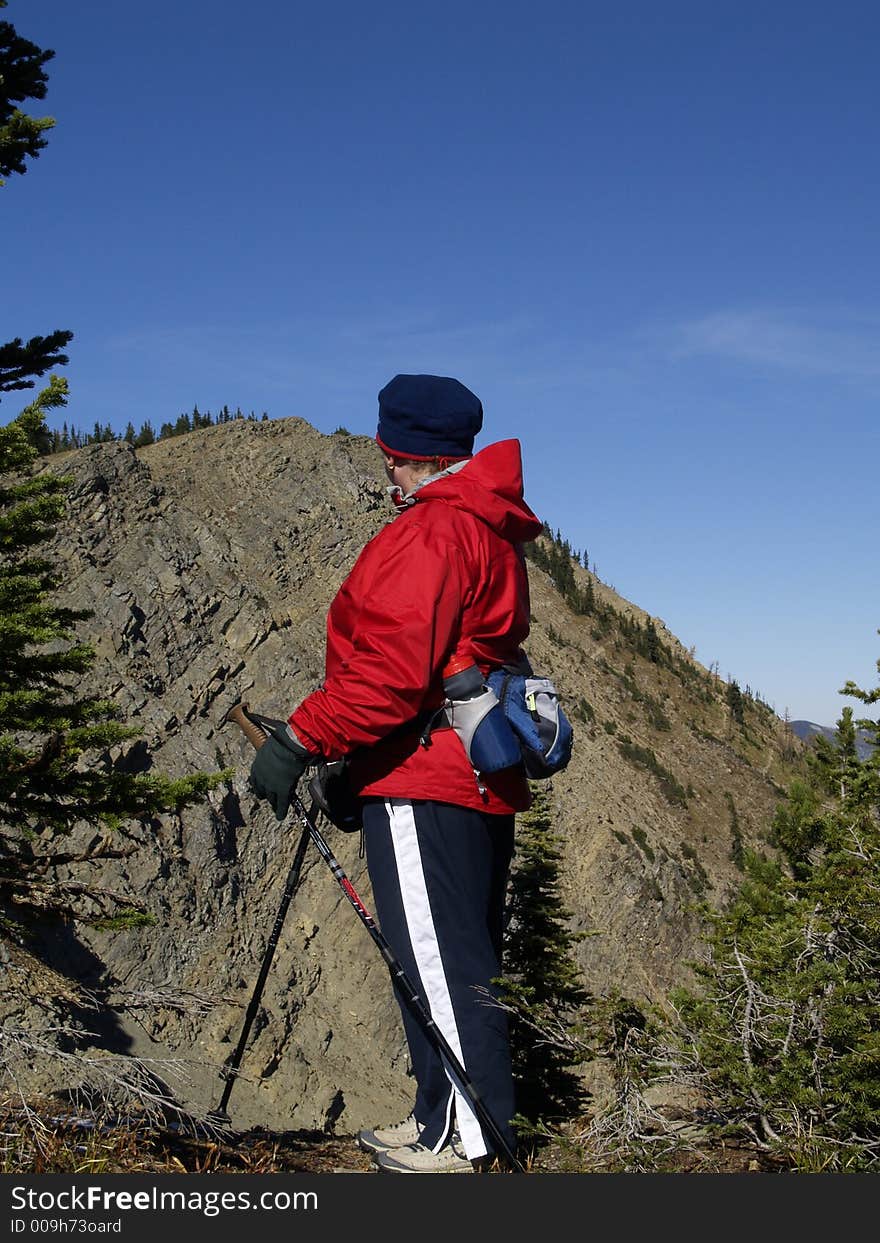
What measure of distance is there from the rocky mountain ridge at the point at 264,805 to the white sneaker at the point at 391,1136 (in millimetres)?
13136

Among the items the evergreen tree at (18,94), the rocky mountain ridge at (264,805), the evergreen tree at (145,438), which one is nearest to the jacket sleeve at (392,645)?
the evergreen tree at (18,94)

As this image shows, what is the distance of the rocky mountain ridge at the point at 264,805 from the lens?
904 inches

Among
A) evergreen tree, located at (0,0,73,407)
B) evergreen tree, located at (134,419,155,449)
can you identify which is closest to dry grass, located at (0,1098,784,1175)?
evergreen tree, located at (0,0,73,407)

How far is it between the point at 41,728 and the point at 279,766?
3.86 m

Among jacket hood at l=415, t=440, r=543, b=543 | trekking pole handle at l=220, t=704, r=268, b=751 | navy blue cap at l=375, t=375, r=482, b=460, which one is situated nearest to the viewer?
jacket hood at l=415, t=440, r=543, b=543

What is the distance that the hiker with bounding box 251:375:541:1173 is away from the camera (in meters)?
3.32

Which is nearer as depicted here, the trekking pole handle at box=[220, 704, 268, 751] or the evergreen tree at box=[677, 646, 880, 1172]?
the evergreen tree at box=[677, 646, 880, 1172]

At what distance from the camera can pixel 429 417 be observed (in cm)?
373

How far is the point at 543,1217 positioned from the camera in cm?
270

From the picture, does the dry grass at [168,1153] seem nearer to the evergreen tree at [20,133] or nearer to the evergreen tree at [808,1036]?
the evergreen tree at [808,1036]

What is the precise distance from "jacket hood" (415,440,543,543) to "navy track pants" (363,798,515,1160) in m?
1.13

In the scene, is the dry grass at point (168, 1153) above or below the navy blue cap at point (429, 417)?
below

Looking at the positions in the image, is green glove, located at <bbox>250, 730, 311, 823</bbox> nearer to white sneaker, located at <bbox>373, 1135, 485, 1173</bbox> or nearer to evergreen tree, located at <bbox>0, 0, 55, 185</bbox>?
white sneaker, located at <bbox>373, 1135, 485, 1173</bbox>

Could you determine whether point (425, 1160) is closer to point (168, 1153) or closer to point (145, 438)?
point (168, 1153)
